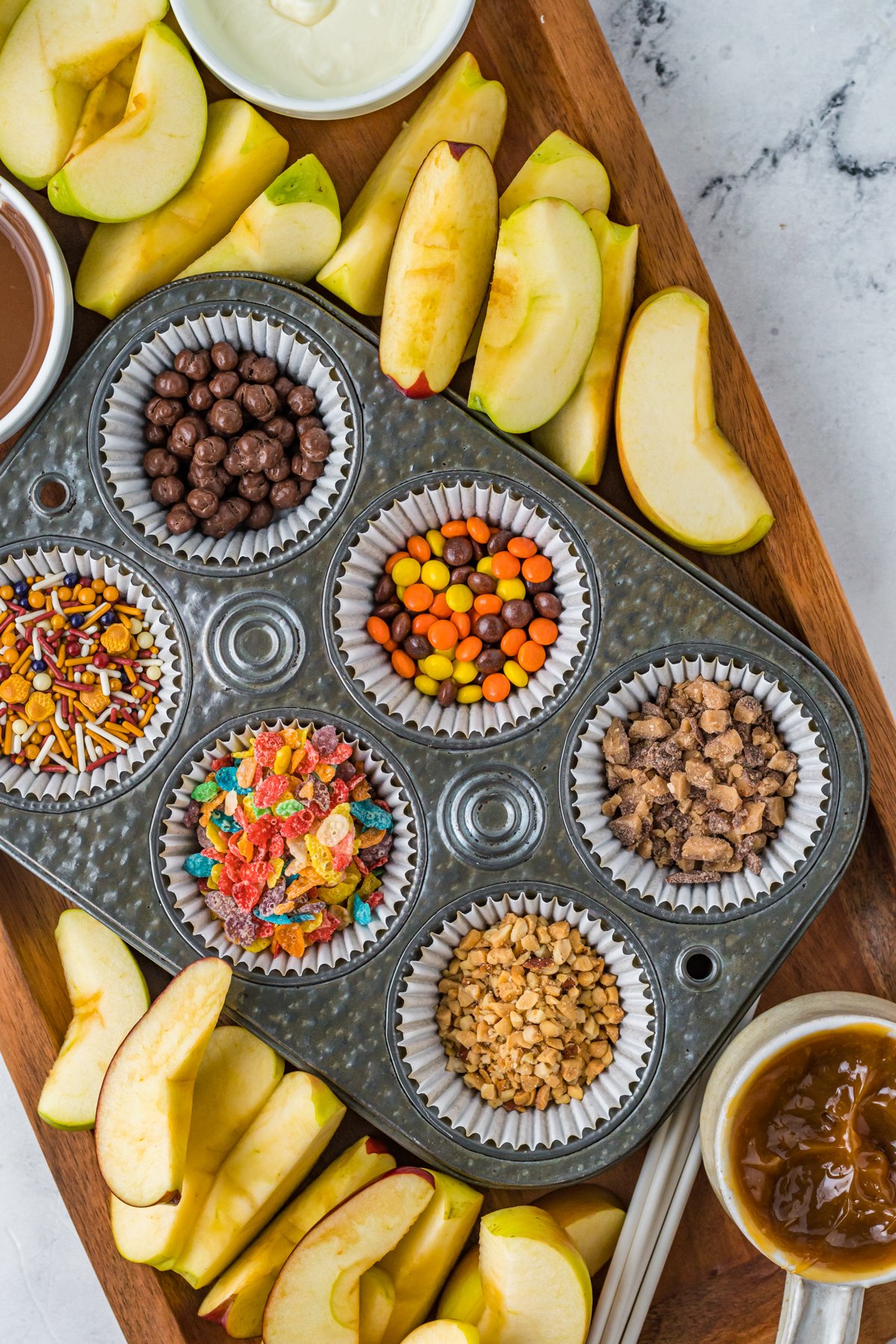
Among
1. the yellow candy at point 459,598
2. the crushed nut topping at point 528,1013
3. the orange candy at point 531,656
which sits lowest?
the crushed nut topping at point 528,1013

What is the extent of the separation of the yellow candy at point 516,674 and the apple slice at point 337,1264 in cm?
79

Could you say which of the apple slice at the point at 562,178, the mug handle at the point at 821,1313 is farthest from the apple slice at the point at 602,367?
the mug handle at the point at 821,1313

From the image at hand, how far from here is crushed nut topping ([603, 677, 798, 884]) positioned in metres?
1.63

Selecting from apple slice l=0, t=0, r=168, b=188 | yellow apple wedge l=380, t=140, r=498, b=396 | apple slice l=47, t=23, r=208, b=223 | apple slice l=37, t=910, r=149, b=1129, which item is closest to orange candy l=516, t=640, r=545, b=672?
yellow apple wedge l=380, t=140, r=498, b=396

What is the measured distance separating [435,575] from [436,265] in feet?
1.60

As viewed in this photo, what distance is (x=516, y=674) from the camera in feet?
5.54

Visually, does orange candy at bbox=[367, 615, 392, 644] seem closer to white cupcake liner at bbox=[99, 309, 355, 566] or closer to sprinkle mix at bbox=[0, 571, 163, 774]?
white cupcake liner at bbox=[99, 309, 355, 566]

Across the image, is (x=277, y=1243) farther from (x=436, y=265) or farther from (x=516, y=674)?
(x=436, y=265)

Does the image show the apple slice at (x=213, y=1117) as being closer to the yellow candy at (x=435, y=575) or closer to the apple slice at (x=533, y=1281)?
the apple slice at (x=533, y=1281)

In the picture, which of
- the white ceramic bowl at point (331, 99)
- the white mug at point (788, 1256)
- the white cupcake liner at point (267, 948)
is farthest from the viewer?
the white cupcake liner at point (267, 948)

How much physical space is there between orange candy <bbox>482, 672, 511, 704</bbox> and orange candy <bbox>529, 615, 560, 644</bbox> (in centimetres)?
9

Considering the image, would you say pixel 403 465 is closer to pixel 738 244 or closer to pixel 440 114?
pixel 440 114

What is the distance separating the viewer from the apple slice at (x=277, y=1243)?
Result: 1.58 meters

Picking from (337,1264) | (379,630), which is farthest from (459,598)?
(337,1264)
